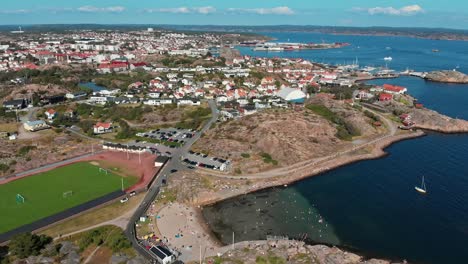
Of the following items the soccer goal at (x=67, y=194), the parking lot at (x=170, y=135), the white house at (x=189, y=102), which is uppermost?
the white house at (x=189, y=102)

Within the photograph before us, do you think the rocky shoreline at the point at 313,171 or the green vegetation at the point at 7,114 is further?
the green vegetation at the point at 7,114

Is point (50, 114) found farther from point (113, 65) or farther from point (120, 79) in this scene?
point (113, 65)

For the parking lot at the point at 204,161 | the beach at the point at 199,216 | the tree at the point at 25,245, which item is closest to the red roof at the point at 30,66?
the parking lot at the point at 204,161

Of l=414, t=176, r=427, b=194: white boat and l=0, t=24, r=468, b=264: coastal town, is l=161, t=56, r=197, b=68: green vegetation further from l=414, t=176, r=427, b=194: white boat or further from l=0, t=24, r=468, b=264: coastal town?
l=414, t=176, r=427, b=194: white boat

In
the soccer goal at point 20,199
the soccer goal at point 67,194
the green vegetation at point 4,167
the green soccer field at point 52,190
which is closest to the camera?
the green soccer field at point 52,190

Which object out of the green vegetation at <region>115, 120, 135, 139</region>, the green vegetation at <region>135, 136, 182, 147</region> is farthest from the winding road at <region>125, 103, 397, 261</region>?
the green vegetation at <region>115, 120, 135, 139</region>

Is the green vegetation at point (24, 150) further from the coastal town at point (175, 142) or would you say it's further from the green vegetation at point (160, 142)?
the green vegetation at point (160, 142)
